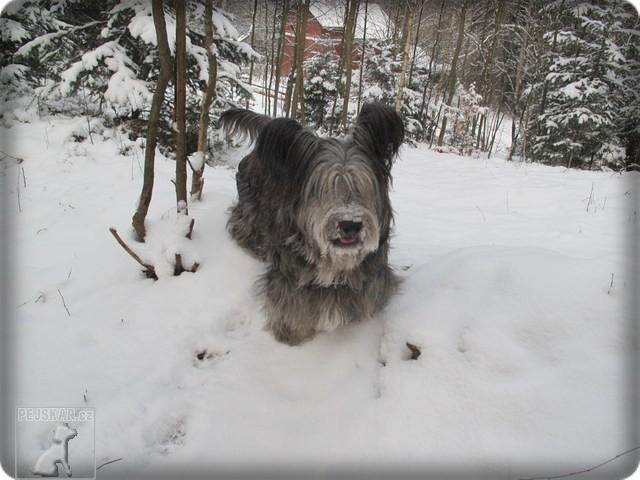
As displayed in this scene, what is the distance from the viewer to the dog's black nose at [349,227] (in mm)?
2199

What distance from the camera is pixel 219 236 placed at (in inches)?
152

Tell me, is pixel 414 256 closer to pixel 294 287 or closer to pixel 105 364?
pixel 294 287

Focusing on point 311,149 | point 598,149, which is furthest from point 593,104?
point 311,149

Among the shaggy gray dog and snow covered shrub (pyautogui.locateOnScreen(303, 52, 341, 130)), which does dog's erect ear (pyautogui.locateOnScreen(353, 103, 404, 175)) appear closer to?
the shaggy gray dog

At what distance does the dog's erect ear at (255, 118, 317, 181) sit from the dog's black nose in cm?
54

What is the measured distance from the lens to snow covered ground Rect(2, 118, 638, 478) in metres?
1.83

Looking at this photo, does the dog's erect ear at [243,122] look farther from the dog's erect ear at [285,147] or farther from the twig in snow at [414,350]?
the twig in snow at [414,350]

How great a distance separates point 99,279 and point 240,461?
2.12 meters

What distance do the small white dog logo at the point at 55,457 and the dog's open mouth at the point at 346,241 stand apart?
5.93 ft

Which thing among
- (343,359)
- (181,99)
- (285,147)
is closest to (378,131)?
(285,147)

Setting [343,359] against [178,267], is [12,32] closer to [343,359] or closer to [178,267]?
[178,267]

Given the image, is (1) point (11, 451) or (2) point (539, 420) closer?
(2) point (539, 420)

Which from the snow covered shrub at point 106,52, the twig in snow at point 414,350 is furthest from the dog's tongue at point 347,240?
the snow covered shrub at point 106,52

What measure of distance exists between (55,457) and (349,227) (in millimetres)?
1993
